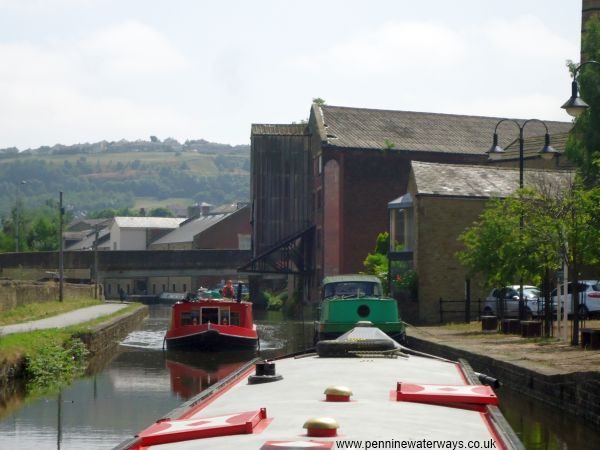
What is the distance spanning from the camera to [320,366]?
483 inches

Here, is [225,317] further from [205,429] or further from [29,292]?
[205,429]

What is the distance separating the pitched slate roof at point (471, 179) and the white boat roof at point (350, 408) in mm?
29596

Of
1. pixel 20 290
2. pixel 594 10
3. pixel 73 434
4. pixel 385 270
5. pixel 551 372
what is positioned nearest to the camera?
pixel 73 434

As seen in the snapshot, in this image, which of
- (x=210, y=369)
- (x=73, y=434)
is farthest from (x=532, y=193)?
(x=73, y=434)

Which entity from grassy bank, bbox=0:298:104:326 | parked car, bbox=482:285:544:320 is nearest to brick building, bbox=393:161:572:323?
parked car, bbox=482:285:544:320

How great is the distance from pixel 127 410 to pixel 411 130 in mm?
45429

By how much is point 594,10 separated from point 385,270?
1805 cm

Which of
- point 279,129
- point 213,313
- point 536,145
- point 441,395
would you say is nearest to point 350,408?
point 441,395

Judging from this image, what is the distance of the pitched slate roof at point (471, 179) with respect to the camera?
138 feet

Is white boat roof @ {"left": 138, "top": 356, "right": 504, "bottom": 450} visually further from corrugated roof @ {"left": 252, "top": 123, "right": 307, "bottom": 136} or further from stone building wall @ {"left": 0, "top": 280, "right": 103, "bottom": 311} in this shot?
corrugated roof @ {"left": 252, "top": 123, "right": 307, "bottom": 136}

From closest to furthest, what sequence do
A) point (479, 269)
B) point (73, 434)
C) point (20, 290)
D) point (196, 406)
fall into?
1. point (196, 406)
2. point (73, 434)
3. point (479, 269)
4. point (20, 290)

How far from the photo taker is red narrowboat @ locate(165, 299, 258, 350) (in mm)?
33906

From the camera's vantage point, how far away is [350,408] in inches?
325

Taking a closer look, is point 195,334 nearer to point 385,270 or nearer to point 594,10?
point 385,270
